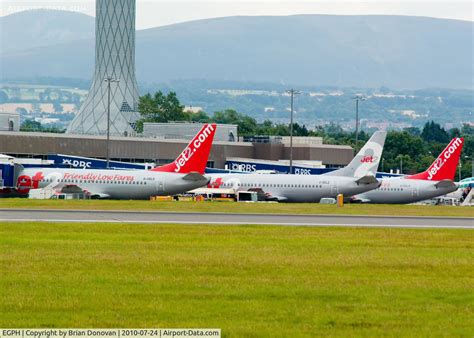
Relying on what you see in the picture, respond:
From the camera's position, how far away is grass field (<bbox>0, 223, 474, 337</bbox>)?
87.6 feet

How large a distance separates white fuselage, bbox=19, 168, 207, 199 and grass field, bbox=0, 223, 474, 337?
44.8 m

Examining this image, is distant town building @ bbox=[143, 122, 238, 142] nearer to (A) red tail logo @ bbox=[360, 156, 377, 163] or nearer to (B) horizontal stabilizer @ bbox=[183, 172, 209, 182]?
(A) red tail logo @ bbox=[360, 156, 377, 163]

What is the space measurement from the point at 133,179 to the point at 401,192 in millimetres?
23527

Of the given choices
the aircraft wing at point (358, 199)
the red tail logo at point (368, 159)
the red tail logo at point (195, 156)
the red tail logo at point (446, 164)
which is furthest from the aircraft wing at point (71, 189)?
the red tail logo at point (446, 164)

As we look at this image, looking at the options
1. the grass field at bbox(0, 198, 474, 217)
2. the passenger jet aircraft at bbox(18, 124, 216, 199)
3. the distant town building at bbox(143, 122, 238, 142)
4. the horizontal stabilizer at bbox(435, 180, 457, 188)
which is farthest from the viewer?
the distant town building at bbox(143, 122, 238, 142)

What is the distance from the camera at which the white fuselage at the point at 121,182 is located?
93.8 metres

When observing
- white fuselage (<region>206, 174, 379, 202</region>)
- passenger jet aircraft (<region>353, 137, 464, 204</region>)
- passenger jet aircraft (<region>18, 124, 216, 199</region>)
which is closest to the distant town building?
passenger jet aircraft (<region>353, 137, 464, 204</region>)

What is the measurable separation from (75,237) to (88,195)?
160ft

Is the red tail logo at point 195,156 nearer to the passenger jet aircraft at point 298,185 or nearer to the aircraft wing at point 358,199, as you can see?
the passenger jet aircraft at point 298,185

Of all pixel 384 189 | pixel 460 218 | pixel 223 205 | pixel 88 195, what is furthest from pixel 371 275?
pixel 384 189

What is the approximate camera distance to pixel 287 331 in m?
25.6

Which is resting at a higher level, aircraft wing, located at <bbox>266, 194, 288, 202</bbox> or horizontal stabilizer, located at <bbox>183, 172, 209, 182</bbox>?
horizontal stabilizer, located at <bbox>183, 172, 209, 182</bbox>

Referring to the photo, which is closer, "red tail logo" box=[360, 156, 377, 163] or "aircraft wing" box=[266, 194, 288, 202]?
"aircraft wing" box=[266, 194, 288, 202]

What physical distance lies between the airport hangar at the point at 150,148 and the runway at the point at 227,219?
85204 millimetres
